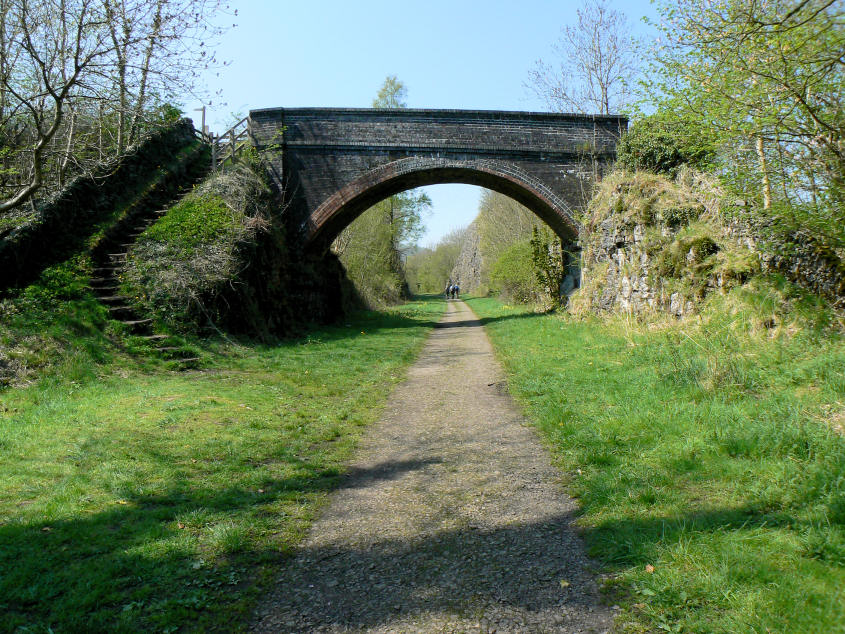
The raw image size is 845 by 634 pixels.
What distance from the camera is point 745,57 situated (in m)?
7.79

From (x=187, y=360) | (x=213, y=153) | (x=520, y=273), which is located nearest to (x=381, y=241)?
(x=520, y=273)

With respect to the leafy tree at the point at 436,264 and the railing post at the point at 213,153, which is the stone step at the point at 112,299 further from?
the leafy tree at the point at 436,264

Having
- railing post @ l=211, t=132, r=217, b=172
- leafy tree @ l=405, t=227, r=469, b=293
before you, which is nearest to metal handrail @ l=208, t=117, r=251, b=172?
railing post @ l=211, t=132, r=217, b=172

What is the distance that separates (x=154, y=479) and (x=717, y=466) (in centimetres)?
465

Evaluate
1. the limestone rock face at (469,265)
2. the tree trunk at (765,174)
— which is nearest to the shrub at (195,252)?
the tree trunk at (765,174)

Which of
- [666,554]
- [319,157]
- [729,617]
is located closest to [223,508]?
[666,554]

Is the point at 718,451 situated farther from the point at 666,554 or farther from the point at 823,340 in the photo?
the point at 823,340

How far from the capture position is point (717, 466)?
13.7ft

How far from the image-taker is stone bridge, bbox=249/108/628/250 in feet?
55.6

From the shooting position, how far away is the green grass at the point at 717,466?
2680 mm

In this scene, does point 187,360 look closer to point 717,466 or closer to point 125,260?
point 125,260

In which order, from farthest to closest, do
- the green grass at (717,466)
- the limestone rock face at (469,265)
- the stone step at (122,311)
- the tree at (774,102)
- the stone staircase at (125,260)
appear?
the limestone rock face at (469,265) → the stone step at (122,311) → the stone staircase at (125,260) → the tree at (774,102) → the green grass at (717,466)

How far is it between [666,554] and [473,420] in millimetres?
3475

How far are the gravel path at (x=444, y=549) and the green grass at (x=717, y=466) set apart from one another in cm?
27
